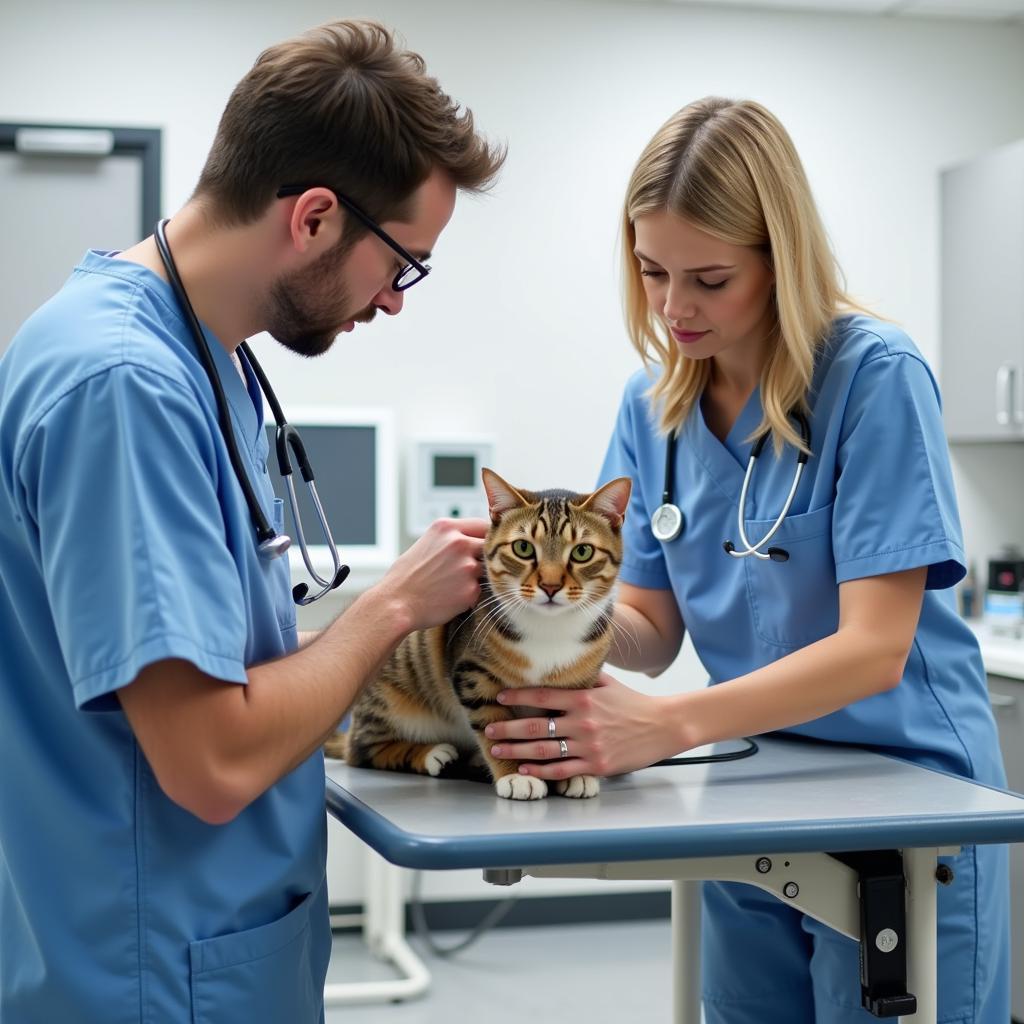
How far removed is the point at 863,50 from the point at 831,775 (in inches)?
118

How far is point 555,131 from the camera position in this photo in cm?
348

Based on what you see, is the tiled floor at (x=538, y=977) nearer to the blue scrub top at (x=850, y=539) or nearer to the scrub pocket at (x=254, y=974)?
the blue scrub top at (x=850, y=539)

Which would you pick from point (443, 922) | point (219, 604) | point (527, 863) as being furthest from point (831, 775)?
point (443, 922)

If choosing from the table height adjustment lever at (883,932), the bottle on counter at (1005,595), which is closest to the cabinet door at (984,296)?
the bottle on counter at (1005,595)

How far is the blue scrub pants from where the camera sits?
53.4 inches

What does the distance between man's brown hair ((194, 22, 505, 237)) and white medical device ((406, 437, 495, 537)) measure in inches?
87.2

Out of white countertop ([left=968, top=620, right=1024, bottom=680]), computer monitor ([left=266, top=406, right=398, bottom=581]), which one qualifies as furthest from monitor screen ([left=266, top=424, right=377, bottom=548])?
white countertop ([left=968, top=620, right=1024, bottom=680])

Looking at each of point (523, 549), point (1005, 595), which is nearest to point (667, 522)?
point (523, 549)

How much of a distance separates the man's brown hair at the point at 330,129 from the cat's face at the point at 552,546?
14.2 inches

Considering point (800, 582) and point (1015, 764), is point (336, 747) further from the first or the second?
point (1015, 764)

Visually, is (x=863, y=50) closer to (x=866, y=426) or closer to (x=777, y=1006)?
(x=866, y=426)

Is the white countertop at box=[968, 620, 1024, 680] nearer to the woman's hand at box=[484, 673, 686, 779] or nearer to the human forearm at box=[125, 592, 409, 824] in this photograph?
the woman's hand at box=[484, 673, 686, 779]

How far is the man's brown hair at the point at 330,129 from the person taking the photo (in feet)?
3.48

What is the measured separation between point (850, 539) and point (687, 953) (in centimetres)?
63
